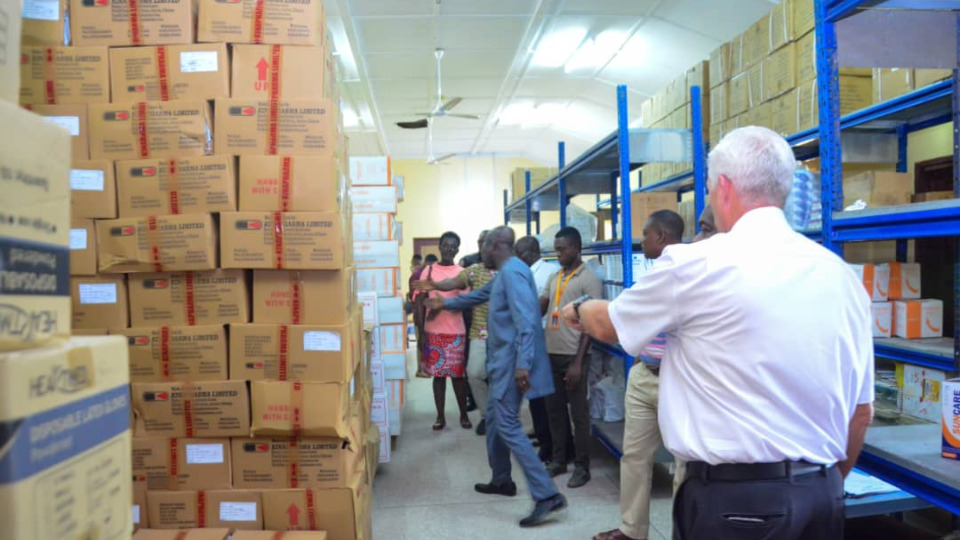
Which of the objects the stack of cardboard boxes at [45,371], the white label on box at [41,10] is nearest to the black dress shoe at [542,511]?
the stack of cardboard boxes at [45,371]

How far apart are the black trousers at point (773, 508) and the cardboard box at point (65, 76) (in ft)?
7.95

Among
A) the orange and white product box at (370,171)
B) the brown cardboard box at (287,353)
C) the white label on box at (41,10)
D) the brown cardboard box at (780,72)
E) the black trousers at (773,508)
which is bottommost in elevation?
the black trousers at (773,508)

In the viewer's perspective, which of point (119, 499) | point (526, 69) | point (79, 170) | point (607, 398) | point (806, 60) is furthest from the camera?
point (526, 69)

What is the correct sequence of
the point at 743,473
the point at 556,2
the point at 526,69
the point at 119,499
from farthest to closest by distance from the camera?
the point at 526,69, the point at 556,2, the point at 743,473, the point at 119,499

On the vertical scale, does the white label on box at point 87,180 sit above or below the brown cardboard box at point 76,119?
below

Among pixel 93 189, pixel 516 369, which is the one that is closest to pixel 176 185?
pixel 93 189

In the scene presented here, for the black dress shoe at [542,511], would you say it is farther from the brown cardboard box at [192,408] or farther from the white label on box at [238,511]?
the brown cardboard box at [192,408]

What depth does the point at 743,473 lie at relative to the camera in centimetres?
126

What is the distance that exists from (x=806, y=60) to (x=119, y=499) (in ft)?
11.4

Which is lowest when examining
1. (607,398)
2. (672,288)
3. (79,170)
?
(607,398)

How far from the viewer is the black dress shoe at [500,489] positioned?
139 inches

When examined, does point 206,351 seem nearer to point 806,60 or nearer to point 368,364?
point 368,364

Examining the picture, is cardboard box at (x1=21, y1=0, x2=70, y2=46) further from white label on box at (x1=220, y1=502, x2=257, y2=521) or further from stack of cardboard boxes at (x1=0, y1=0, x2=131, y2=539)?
white label on box at (x1=220, y1=502, x2=257, y2=521)

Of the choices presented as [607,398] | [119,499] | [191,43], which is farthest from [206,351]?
[607,398]
